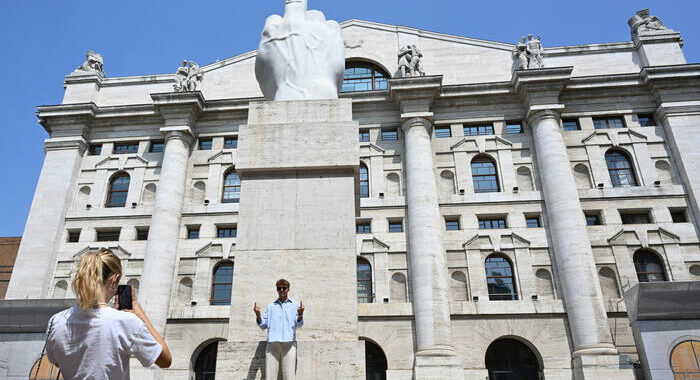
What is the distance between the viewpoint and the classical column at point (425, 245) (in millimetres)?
23703

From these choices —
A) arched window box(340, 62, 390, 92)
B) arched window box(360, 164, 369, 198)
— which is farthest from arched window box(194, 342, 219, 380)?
arched window box(340, 62, 390, 92)

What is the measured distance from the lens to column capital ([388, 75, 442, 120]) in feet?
95.0

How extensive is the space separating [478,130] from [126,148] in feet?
73.7

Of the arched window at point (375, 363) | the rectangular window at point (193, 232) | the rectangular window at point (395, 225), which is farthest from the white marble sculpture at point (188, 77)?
the arched window at point (375, 363)

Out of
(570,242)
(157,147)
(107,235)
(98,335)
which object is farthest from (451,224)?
(98,335)

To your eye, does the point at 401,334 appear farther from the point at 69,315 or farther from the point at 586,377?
the point at 69,315

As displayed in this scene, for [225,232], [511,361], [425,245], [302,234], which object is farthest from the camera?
[225,232]

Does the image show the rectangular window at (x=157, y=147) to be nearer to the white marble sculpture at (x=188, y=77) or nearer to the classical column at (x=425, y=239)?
the white marble sculpture at (x=188, y=77)

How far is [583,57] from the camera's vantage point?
31.5 meters

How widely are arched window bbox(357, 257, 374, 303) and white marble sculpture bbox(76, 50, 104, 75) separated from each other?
23298mm

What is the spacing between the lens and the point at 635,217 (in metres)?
26.8

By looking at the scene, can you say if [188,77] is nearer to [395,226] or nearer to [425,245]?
[395,226]

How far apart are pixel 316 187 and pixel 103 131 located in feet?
93.0

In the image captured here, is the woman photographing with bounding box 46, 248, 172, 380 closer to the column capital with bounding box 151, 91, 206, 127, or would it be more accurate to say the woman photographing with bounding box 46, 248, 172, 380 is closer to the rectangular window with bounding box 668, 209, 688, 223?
the column capital with bounding box 151, 91, 206, 127
